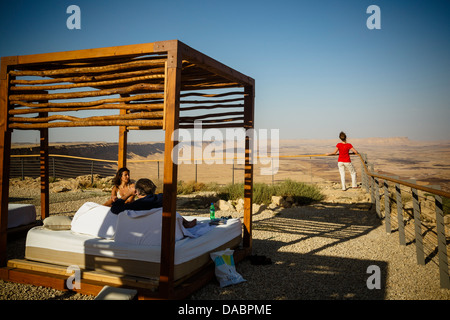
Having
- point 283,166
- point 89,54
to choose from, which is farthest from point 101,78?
point 283,166

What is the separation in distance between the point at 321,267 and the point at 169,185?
2.59 metres

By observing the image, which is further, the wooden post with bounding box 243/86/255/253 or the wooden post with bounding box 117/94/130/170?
the wooden post with bounding box 117/94/130/170

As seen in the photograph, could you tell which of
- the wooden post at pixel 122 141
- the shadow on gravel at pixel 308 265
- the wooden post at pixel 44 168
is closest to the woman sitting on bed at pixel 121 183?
the wooden post at pixel 122 141

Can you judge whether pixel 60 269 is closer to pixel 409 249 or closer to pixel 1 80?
pixel 1 80

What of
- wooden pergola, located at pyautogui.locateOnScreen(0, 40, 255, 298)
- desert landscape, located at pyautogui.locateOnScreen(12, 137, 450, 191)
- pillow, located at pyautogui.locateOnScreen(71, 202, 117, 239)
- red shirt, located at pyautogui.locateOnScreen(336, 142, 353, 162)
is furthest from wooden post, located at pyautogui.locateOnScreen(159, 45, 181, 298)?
desert landscape, located at pyautogui.locateOnScreen(12, 137, 450, 191)

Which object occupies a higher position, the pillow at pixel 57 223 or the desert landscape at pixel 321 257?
the pillow at pixel 57 223

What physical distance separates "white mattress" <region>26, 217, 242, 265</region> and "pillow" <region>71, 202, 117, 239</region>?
8 cm

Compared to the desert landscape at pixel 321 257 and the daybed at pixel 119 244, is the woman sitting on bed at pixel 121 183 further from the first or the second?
the desert landscape at pixel 321 257

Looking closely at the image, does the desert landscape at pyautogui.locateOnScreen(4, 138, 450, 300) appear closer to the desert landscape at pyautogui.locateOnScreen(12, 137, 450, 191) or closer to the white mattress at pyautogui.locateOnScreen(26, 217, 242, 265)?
the white mattress at pyautogui.locateOnScreen(26, 217, 242, 265)

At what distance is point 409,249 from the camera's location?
5.34 meters

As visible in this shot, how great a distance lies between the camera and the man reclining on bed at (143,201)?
3.77 metres

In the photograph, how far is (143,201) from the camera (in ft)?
12.4

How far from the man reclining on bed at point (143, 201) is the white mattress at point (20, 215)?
2695mm

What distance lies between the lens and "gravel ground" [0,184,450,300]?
351 centimetres
